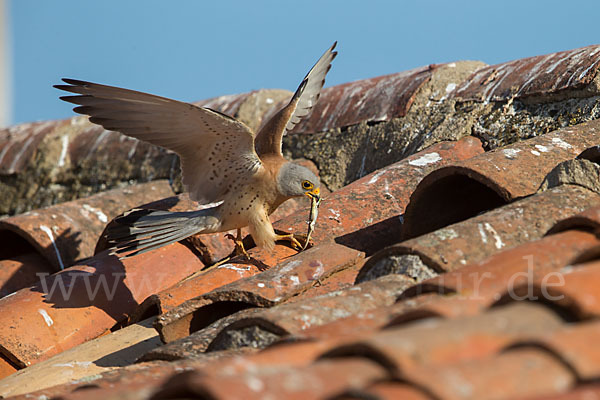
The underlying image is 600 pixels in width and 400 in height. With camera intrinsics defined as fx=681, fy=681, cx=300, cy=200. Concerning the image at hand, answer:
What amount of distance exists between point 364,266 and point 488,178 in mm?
774

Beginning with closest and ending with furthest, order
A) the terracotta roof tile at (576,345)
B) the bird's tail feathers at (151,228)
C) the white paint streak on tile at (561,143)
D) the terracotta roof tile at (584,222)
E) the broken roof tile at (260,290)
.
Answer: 1. the terracotta roof tile at (576,345)
2. the terracotta roof tile at (584,222)
3. the broken roof tile at (260,290)
4. the white paint streak on tile at (561,143)
5. the bird's tail feathers at (151,228)

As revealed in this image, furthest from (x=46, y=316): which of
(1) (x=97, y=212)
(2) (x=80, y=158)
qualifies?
(2) (x=80, y=158)

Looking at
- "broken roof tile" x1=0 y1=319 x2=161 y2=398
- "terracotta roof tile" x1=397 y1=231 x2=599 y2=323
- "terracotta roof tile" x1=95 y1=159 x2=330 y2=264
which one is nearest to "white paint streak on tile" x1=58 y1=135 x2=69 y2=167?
"terracotta roof tile" x1=95 y1=159 x2=330 y2=264

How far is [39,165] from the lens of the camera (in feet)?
20.9

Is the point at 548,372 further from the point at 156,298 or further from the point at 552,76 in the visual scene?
the point at 552,76

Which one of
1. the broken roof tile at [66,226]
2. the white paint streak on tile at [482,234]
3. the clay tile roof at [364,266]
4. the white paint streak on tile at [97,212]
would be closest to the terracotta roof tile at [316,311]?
the clay tile roof at [364,266]

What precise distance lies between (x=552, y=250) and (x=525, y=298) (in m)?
0.53

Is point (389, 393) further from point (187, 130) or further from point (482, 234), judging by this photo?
point (187, 130)

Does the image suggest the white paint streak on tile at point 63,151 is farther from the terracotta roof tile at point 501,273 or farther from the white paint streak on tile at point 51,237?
the terracotta roof tile at point 501,273

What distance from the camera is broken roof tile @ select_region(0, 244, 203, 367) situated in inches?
121

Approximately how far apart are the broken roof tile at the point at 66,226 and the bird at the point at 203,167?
0.64 metres

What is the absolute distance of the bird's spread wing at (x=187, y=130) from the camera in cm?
349

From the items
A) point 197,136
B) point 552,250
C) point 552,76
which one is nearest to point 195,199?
point 197,136

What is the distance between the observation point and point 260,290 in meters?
2.47
